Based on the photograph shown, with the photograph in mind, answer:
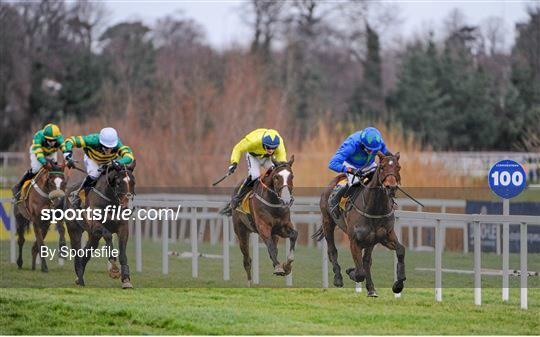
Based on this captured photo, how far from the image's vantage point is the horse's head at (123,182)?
15156mm

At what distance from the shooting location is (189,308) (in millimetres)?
13992

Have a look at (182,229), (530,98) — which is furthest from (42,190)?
(530,98)

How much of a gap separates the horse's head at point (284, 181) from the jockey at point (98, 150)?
2345 millimetres

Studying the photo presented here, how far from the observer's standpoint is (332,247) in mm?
14789

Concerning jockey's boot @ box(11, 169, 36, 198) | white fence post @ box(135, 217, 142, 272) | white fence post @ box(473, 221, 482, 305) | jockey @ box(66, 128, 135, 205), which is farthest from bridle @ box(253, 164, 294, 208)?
jockey's boot @ box(11, 169, 36, 198)

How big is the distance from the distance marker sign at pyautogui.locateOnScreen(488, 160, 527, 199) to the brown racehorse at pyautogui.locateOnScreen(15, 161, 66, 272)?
684 cm

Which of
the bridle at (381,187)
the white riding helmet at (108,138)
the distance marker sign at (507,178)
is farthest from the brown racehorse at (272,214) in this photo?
the distance marker sign at (507,178)

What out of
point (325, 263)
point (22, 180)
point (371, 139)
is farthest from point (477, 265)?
point (22, 180)

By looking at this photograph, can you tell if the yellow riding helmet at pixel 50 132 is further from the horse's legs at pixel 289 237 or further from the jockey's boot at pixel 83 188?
the horse's legs at pixel 289 237

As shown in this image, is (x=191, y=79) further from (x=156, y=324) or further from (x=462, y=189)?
(x=156, y=324)

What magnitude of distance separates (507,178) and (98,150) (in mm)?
5369

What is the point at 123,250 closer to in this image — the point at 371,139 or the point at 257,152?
the point at 257,152

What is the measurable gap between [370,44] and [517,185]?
148 feet

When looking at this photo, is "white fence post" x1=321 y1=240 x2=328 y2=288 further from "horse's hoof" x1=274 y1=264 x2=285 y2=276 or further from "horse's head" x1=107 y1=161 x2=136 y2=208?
"horse's head" x1=107 y1=161 x2=136 y2=208
